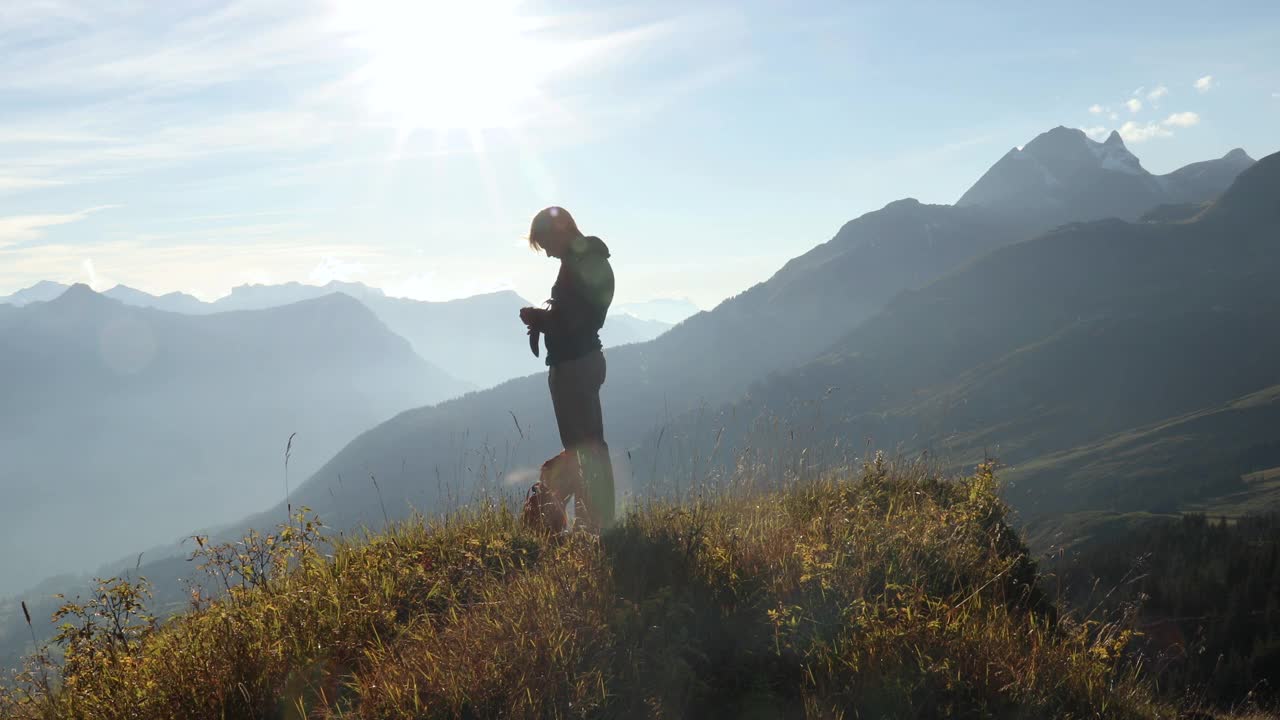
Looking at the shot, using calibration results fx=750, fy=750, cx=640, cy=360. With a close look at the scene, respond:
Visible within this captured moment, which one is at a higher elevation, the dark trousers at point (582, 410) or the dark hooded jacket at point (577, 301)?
the dark hooded jacket at point (577, 301)

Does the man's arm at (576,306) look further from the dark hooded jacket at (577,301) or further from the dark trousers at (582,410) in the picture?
the dark trousers at (582,410)

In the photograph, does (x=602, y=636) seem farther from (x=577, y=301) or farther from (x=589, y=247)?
(x=589, y=247)

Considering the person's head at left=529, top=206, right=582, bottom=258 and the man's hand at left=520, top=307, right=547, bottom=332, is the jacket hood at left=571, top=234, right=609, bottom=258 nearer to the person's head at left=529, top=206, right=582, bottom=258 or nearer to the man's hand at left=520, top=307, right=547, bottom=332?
the person's head at left=529, top=206, right=582, bottom=258

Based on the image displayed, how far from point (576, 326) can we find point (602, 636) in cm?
285

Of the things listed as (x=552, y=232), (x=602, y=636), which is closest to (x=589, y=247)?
(x=552, y=232)

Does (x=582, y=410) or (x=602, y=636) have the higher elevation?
(x=582, y=410)

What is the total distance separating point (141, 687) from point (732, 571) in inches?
130

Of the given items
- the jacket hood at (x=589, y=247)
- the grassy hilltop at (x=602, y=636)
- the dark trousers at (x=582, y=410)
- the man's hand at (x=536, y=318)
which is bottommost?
the grassy hilltop at (x=602, y=636)

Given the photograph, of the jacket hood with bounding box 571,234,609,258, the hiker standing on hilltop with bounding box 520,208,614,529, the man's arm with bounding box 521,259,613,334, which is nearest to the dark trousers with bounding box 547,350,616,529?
the hiker standing on hilltop with bounding box 520,208,614,529

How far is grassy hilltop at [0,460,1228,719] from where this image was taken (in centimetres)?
365

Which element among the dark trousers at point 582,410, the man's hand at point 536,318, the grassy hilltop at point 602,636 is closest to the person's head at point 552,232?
the man's hand at point 536,318

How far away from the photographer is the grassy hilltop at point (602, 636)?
3648 millimetres

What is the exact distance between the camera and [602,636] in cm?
393

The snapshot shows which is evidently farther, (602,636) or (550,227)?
(550,227)
